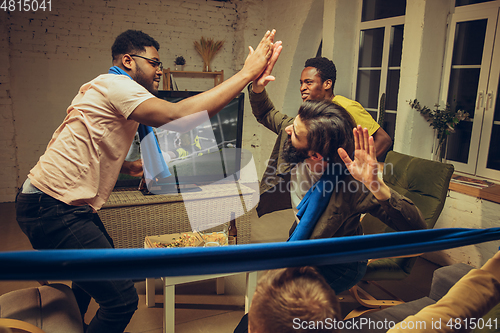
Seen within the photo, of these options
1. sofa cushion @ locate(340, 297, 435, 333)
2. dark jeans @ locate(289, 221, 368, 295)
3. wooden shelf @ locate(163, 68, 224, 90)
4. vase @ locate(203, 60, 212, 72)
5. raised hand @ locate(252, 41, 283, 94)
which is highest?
vase @ locate(203, 60, 212, 72)

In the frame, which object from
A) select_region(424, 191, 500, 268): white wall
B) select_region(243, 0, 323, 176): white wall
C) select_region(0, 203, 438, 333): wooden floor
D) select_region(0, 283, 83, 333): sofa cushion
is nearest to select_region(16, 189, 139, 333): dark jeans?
select_region(0, 283, 83, 333): sofa cushion

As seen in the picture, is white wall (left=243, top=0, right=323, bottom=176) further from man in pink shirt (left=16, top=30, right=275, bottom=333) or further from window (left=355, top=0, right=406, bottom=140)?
man in pink shirt (left=16, top=30, right=275, bottom=333)

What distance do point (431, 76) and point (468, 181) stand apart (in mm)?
938

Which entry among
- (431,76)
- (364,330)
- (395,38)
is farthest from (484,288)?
(395,38)

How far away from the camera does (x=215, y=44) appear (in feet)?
16.0

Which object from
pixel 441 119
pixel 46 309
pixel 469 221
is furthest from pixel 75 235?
pixel 441 119

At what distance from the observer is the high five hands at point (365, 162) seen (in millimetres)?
1100

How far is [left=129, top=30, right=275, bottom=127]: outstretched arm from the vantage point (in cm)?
112

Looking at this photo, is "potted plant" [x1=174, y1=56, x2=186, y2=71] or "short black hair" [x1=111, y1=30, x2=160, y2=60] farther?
"potted plant" [x1=174, y1=56, x2=186, y2=71]

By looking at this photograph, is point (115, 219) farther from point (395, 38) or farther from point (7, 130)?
point (395, 38)

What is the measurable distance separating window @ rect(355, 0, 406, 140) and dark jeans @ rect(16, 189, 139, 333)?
3.11m

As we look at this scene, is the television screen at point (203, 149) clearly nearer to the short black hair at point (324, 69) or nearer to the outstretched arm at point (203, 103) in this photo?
the short black hair at point (324, 69)

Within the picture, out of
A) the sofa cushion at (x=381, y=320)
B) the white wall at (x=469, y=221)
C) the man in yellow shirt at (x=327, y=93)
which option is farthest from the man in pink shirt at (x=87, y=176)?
the white wall at (x=469, y=221)

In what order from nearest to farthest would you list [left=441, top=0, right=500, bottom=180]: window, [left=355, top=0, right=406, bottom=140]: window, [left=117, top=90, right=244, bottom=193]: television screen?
[left=441, top=0, right=500, bottom=180]: window
[left=117, top=90, right=244, bottom=193]: television screen
[left=355, top=0, right=406, bottom=140]: window
